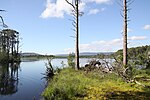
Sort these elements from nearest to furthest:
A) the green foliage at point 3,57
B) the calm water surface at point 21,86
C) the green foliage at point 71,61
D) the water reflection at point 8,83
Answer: the calm water surface at point 21,86, the water reflection at point 8,83, the green foliage at point 71,61, the green foliage at point 3,57

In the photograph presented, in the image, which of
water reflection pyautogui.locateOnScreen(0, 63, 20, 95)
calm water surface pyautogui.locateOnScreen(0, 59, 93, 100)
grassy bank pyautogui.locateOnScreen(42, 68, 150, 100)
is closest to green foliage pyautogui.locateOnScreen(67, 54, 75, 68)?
calm water surface pyautogui.locateOnScreen(0, 59, 93, 100)

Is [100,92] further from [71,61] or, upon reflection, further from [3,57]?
[3,57]

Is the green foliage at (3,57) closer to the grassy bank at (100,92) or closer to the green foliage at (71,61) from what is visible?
the green foliage at (71,61)

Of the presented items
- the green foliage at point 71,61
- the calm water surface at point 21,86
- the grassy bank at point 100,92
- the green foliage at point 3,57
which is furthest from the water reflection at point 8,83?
the green foliage at point 3,57

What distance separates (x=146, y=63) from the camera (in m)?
24.0

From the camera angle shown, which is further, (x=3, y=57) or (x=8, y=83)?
(x=3, y=57)

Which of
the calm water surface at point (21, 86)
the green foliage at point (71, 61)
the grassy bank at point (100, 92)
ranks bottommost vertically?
the calm water surface at point (21, 86)

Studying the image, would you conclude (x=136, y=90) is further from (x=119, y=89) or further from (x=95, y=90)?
(x=95, y=90)

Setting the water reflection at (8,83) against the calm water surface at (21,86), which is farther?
the water reflection at (8,83)

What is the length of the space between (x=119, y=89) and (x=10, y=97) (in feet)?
26.5

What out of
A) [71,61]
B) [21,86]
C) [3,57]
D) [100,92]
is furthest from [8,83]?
[3,57]

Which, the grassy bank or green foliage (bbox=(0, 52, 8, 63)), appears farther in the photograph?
green foliage (bbox=(0, 52, 8, 63))

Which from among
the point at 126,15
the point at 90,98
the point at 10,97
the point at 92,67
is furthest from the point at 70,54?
the point at 90,98

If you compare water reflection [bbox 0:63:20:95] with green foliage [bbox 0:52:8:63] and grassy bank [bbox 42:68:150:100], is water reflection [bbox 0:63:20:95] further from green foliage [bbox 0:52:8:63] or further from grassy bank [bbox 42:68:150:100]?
green foliage [bbox 0:52:8:63]
